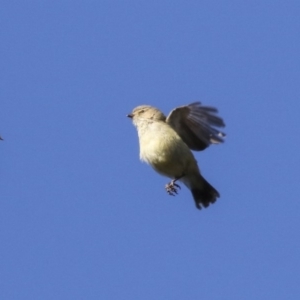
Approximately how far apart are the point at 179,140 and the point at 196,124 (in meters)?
0.51

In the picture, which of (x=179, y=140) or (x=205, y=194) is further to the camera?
(x=205, y=194)

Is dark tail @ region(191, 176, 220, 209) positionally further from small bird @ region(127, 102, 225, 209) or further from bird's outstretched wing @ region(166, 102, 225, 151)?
bird's outstretched wing @ region(166, 102, 225, 151)

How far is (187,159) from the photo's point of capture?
21312 millimetres

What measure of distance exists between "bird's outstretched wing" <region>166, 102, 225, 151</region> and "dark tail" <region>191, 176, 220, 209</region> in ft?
2.38

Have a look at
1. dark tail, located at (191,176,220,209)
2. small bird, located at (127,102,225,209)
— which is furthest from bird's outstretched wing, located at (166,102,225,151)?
dark tail, located at (191,176,220,209)

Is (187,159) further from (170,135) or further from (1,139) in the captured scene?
(1,139)

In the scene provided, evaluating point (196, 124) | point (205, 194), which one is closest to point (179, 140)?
point (196, 124)

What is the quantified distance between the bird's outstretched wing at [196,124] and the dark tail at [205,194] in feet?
2.38

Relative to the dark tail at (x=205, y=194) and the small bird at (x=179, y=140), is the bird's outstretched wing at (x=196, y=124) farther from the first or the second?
the dark tail at (x=205, y=194)

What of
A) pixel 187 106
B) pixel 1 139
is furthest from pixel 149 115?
pixel 1 139

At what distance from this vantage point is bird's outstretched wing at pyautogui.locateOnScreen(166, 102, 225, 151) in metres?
21.5

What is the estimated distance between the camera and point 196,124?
2169 cm

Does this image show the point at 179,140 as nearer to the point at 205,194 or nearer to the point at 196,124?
the point at 196,124

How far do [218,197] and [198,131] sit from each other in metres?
1.23
